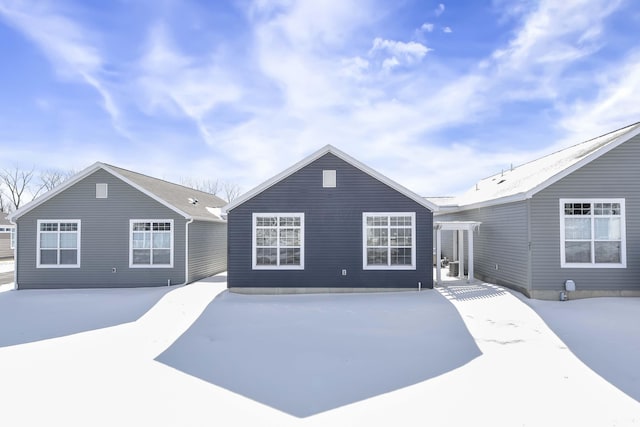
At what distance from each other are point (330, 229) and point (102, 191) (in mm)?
9460

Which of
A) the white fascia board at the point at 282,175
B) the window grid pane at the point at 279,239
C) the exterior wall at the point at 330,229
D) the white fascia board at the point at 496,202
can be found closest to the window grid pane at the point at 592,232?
the white fascia board at the point at 496,202

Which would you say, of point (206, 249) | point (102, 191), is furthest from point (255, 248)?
point (102, 191)

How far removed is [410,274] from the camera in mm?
Result: 12461

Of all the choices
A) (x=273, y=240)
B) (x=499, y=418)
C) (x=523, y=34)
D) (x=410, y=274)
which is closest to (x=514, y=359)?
(x=499, y=418)

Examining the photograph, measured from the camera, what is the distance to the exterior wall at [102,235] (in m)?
14.3

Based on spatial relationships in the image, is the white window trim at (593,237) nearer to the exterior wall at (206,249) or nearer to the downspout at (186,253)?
the downspout at (186,253)

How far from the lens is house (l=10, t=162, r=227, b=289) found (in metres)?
14.3

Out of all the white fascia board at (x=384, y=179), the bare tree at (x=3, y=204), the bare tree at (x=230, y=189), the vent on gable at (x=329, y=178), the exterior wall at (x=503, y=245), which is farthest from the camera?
the bare tree at (x=230, y=189)

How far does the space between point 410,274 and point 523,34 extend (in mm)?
9204

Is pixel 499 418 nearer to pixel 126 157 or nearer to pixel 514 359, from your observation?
pixel 514 359

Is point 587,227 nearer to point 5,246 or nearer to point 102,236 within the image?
point 102,236

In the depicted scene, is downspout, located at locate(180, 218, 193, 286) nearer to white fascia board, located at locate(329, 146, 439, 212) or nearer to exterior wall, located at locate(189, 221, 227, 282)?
exterior wall, located at locate(189, 221, 227, 282)

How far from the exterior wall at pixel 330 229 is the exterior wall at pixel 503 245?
2744 millimetres

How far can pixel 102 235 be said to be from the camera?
14273 mm
